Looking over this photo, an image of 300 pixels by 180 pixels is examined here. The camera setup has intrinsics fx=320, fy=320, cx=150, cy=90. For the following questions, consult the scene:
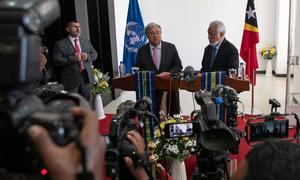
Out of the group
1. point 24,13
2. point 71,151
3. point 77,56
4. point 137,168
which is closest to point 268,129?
point 137,168

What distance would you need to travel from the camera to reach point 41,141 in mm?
609

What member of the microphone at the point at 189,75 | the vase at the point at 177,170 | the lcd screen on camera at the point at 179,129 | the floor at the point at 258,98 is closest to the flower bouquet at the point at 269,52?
the floor at the point at 258,98

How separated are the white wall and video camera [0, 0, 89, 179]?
7.03 m

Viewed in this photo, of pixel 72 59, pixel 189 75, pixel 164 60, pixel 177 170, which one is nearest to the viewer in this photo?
pixel 177 170

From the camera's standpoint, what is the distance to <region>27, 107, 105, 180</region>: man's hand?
0.61 metres

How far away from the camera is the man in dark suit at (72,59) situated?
3.91 m

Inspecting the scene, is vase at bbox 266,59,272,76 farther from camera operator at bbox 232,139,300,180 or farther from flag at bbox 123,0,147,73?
camera operator at bbox 232,139,300,180

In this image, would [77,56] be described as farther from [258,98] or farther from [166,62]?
[258,98]

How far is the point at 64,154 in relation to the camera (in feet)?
2.06

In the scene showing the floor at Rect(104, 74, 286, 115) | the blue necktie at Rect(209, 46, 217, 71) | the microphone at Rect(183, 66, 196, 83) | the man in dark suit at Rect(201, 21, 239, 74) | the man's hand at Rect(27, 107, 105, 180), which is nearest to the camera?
the man's hand at Rect(27, 107, 105, 180)

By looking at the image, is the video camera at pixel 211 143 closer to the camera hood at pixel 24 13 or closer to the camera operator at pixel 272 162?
the camera operator at pixel 272 162

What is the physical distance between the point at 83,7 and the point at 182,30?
11.2 feet

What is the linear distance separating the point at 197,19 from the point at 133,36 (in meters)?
2.67

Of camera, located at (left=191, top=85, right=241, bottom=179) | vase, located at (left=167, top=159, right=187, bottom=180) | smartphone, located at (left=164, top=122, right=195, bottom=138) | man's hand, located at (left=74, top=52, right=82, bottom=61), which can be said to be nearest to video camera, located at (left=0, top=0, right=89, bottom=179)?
camera, located at (left=191, top=85, right=241, bottom=179)
